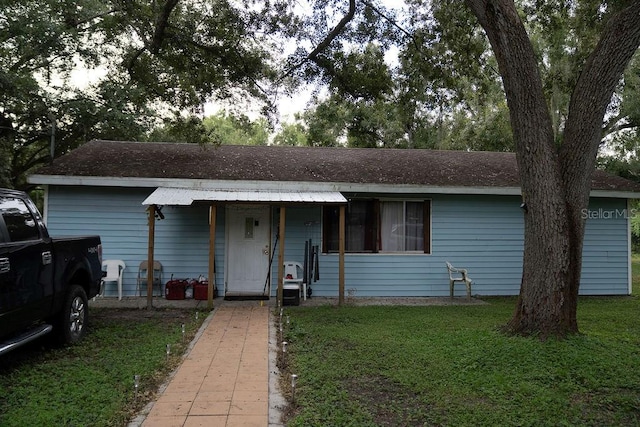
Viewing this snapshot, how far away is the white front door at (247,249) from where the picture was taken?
32.6 ft

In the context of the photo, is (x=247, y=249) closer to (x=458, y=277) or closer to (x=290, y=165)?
(x=290, y=165)

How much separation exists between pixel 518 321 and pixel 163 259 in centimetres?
700

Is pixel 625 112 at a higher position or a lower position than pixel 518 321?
higher

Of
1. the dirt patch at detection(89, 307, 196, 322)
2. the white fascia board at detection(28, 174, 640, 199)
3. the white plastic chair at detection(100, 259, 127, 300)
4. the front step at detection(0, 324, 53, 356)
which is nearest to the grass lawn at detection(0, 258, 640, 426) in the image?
the front step at detection(0, 324, 53, 356)

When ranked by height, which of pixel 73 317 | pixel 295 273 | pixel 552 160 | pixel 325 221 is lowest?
pixel 73 317

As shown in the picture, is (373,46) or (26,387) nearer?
(26,387)

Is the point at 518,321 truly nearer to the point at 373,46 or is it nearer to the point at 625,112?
the point at 373,46

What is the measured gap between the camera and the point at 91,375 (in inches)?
182

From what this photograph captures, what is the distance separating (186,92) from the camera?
11.4m

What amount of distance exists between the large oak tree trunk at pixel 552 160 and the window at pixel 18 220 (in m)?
5.84

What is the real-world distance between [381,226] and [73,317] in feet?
21.0

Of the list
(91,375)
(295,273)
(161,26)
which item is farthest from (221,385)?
(161,26)

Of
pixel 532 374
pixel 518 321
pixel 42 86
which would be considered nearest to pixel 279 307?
pixel 518 321

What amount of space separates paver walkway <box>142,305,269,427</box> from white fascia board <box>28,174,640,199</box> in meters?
3.49
